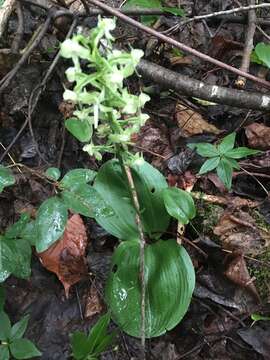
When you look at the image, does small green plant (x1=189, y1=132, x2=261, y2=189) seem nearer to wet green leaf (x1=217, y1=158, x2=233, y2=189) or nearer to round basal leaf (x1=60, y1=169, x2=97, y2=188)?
wet green leaf (x1=217, y1=158, x2=233, y2=189)

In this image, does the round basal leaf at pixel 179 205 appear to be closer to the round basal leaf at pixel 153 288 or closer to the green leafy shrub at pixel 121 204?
the green leafy shrub at pixel 121 204

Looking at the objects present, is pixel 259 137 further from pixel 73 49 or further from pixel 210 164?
pixel 73 49

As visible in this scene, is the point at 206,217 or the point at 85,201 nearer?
the point at 85,201

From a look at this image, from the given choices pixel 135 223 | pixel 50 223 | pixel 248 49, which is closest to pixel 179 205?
pixel 135 223

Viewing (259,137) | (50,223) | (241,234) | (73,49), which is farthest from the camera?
(259,137)

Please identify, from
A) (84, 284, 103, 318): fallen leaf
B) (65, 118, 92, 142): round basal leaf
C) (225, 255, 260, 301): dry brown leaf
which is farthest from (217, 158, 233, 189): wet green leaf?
(84, 284, 103, 318): fallen leaf

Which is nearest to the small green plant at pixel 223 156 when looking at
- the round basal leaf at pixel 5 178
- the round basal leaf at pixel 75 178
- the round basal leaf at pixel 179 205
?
the round basal leaf at pixel 179 205
